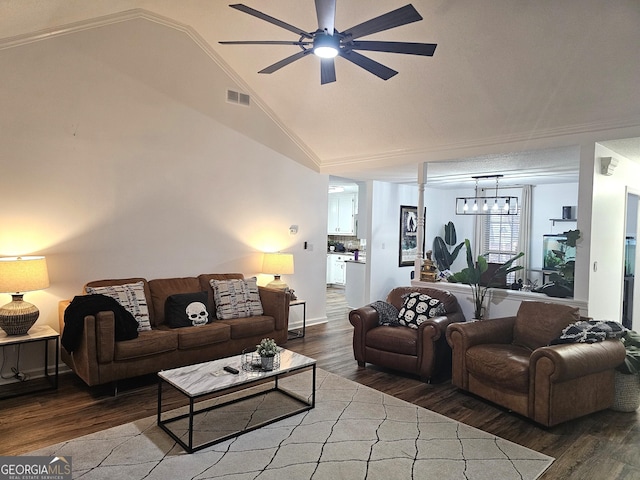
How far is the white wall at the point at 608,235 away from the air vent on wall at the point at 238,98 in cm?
400

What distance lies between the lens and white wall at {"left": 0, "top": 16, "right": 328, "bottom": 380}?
Result: 13.2ft

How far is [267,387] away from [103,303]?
5.45 ft

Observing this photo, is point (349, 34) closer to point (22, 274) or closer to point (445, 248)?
point (22, 274)

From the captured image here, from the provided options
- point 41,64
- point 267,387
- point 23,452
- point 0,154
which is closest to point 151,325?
point 267,387

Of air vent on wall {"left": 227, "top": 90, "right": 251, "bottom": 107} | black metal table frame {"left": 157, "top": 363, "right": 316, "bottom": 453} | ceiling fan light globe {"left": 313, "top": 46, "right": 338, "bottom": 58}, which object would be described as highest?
air vent on wall {"left": 227, "top": 90, "right": 251, "bottom": 107}

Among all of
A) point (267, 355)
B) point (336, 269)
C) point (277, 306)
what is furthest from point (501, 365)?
point (336, 269)

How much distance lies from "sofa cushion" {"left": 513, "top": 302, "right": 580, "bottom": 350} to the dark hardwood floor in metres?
0.72

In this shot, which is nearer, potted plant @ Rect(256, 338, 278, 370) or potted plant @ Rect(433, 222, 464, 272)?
potted plant @ Rect(256, 338, 278, 370)

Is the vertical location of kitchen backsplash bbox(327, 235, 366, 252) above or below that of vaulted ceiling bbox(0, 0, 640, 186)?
below

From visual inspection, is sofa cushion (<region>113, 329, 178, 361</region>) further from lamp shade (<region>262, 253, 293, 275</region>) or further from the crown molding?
the crown molding

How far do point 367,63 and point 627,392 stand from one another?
345 centimetres

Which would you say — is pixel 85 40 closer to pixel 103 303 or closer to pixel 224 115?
pixel 224 115

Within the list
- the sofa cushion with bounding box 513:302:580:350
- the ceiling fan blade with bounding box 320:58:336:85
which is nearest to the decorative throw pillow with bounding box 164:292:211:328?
the ceiling fan blade with bounding box 320:58:336:85

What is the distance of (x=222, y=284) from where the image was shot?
506 cm
